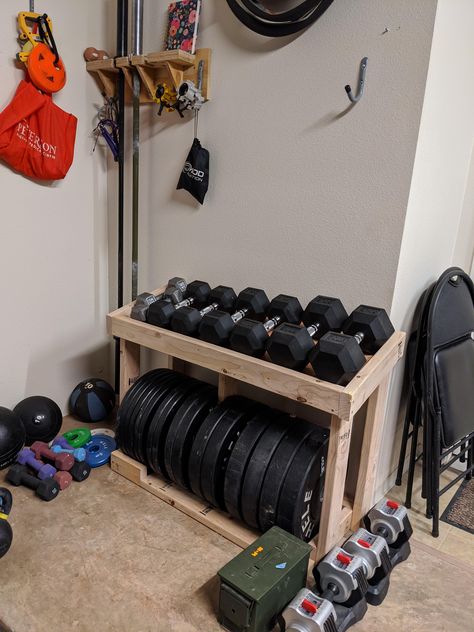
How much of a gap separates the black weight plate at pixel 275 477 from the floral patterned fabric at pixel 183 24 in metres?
1.71

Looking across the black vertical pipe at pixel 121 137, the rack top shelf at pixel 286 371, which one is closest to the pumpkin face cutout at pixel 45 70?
the black vertical pipe at pixel 121 137

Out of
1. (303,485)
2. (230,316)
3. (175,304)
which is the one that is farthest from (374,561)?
(175,304)

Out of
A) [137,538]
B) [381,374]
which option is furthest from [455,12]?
[137,538]

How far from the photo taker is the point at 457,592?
5.29ft

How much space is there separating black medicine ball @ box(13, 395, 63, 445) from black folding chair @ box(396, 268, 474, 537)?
1.63 m

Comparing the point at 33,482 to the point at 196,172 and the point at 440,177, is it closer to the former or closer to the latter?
the point at 196,172

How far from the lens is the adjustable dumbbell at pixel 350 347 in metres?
1.49

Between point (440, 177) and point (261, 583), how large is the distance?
5.26ft

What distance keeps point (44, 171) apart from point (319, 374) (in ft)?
5.28

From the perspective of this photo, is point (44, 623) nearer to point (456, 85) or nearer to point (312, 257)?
point (312, 257)

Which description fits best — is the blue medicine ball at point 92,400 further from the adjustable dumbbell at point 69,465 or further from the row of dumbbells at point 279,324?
the row of dumbbells at point 279,324

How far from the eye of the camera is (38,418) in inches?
88.2

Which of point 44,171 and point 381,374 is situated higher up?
point 44,171

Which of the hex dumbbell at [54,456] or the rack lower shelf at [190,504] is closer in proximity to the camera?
the rack lower shelf at [190,504]
